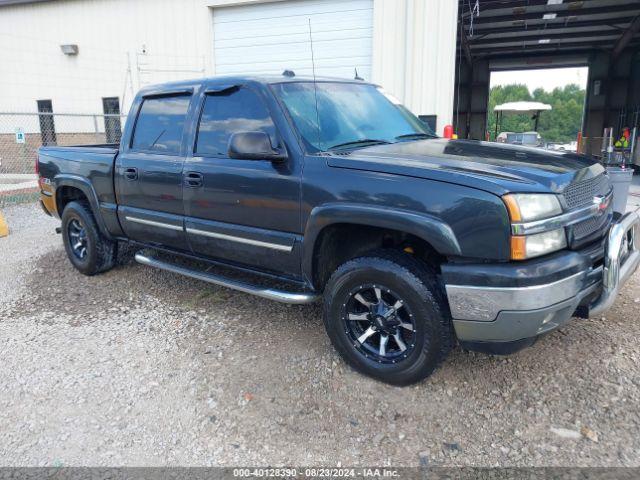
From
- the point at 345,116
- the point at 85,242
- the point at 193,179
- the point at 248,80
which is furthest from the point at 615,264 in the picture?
the point at 85,242

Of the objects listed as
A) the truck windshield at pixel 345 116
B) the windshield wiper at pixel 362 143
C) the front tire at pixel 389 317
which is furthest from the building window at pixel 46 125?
the front tire at pixel 389 317

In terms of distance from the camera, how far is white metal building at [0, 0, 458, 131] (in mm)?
10180

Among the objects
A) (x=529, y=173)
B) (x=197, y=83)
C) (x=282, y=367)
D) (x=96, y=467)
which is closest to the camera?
(x=96, y=467)

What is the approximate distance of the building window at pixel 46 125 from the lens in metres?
16.0

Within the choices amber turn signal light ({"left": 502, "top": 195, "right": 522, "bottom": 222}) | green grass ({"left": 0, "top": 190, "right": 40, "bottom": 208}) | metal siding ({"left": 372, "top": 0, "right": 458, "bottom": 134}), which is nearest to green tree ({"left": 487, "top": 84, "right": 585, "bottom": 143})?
metal siding ({"left": 372, "top": 0, "right": 458, "bottom": 134})

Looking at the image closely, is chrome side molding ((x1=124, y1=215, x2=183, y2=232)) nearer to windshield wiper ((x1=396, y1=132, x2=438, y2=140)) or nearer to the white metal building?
windshield wiper ((x1=396, y1=132, x2=438, y2=140))

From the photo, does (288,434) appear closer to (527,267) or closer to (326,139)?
(527,267)

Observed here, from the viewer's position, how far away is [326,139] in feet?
11.2

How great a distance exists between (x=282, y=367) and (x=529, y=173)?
1.97 m

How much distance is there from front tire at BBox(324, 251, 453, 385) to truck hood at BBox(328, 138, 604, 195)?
55 centimetres

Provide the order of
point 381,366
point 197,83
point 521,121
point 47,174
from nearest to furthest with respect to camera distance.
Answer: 1. point 381,366
2. point 197,83
3. point 47,174
4. point 521,121

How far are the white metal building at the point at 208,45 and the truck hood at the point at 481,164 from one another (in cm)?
692

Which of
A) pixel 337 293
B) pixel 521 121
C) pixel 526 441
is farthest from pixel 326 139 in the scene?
pixel 521 121

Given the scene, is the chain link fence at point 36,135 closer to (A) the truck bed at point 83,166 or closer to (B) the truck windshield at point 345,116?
(A) the truck bed at point 83,166
